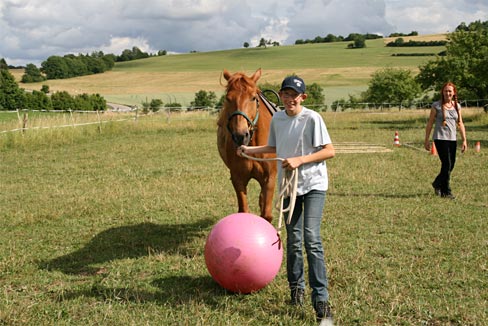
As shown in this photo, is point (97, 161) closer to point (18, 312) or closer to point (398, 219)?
point (398, 219)

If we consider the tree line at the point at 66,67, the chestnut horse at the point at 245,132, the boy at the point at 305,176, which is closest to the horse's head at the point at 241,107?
the chestnut horse at the point at 245,132

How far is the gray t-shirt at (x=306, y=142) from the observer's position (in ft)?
13.8

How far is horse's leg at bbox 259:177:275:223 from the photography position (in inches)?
238

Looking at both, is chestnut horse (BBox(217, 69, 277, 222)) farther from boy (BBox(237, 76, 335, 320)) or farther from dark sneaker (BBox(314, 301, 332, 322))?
dark sneaker (BBox(314, 301, 332, 322))

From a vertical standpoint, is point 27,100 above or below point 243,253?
above

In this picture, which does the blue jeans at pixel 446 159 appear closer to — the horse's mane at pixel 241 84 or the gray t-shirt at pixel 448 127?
the gray t-shirt at pixel 448 127

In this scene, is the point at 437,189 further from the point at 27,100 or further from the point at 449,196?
the point at 27,100

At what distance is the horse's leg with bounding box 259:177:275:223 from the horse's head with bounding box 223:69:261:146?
33.6 inches

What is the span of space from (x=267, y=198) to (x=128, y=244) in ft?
6.92

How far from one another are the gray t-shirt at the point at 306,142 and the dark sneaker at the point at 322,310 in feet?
3.04

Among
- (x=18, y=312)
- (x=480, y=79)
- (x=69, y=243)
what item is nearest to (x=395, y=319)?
(x=18, y=312)

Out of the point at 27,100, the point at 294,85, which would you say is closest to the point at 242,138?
the point at 294,85

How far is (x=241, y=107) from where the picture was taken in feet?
17.5

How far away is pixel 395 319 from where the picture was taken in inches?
168
